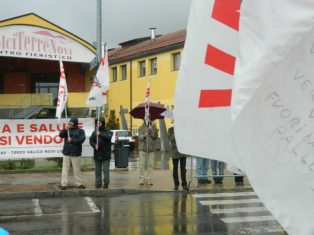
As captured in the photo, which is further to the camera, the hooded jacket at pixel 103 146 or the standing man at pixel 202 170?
the standing man at pixel 202 170

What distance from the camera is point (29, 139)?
1714 centimetres

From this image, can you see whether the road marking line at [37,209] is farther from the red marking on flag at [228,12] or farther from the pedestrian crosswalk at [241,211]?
the red marking on flag at [228,12]

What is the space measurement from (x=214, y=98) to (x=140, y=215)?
8083 mm

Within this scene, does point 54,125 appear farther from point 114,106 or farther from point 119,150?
point 114,106

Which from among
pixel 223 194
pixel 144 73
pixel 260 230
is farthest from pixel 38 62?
pixel 260 230

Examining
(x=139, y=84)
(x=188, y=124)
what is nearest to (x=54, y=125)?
(x=188, y=124)

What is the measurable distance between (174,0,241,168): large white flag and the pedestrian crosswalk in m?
5.49

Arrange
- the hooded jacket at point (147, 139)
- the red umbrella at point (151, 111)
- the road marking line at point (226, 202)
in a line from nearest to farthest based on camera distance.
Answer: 1. the road marking line at point (226, 202)
2. the hooded jacket at point (147, 139)
3. the red umbrella at point (151, 111)

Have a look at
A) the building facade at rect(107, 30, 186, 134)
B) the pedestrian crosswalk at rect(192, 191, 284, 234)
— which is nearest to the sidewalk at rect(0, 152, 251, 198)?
the pedestrian crosswalk at rect(192, 191, 284, 234)

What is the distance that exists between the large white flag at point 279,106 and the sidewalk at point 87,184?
1157cm

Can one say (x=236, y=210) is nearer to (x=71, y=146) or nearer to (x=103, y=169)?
(x=103, y=169)

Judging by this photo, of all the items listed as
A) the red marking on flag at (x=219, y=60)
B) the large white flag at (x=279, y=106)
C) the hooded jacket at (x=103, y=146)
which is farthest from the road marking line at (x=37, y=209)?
the large white flag at (x=279, y=106)

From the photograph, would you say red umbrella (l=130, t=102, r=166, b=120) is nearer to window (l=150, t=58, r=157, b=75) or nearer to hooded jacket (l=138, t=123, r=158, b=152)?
hooded jacket (l=138, t=123, r=158, b=152)

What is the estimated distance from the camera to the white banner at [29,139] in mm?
16969
